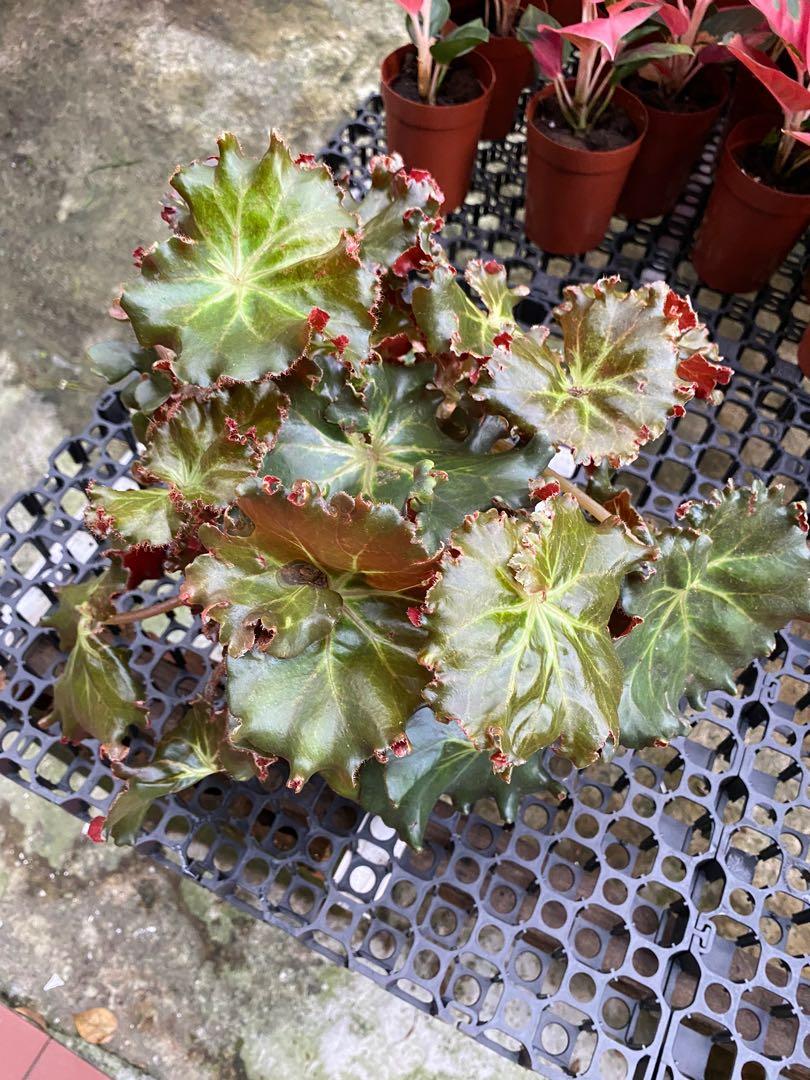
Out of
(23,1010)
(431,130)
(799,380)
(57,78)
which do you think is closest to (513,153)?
(431,130)

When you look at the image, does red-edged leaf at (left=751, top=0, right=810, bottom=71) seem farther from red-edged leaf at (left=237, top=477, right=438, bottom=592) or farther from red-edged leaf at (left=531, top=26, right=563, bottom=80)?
red-edged leaf at (left=237, top=477, right=438, bottom=592)

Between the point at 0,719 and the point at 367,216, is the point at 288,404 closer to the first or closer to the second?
the point at 367,216

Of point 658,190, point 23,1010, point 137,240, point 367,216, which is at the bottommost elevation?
point 23,1010

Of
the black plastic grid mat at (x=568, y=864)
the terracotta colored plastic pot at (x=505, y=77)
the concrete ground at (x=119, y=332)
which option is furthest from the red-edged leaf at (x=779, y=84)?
the concrete ground at (x=119, y=332)

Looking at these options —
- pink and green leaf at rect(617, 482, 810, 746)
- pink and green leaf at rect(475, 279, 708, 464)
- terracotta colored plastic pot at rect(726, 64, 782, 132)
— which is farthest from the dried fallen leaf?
terracotta colored plastic pot at rect(726, 64, 782, 132)

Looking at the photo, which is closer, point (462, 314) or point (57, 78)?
point (462, 314)

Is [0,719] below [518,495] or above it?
below
